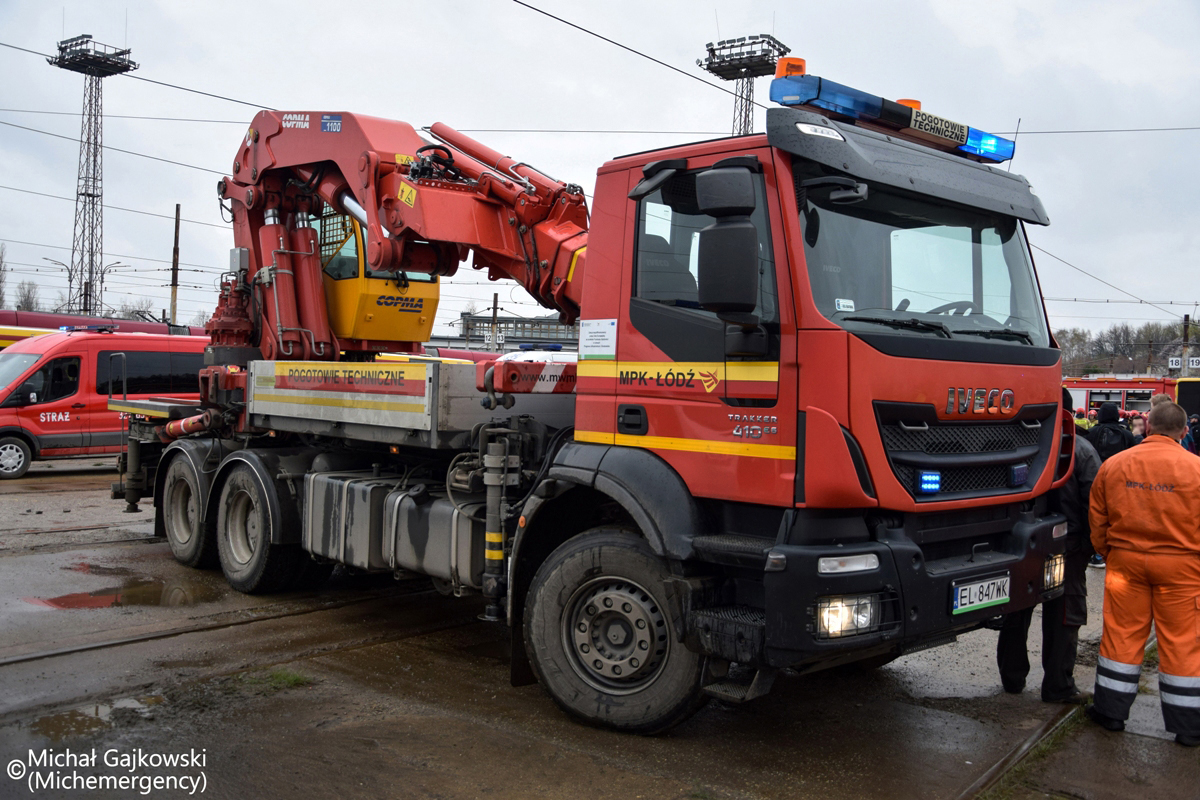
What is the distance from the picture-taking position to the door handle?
188 inches

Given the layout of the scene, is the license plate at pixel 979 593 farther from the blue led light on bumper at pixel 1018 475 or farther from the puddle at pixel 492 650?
the puddle at pixel 492 650

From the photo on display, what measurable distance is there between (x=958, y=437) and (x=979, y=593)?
72cm

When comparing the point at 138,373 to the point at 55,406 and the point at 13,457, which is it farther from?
the point at 13,457

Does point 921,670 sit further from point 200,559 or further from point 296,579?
point 200,559

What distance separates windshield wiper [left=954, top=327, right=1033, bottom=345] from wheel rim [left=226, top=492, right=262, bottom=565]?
5.81 metres

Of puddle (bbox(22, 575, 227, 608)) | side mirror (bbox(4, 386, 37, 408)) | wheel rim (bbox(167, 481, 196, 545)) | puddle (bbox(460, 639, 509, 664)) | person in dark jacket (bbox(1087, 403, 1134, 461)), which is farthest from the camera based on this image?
side mirror (bbox(4, 386, 37, 408))

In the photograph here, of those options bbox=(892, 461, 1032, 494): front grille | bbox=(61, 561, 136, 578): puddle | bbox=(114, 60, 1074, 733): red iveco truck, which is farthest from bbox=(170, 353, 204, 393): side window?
bbox=(892, 461, 1032, 494): front grille

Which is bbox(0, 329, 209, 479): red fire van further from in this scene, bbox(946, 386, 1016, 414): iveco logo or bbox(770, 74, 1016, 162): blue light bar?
bbox(946, 386, 1016, 414): iveco logo

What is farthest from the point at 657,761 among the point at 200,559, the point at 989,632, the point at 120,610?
the point at 200,559

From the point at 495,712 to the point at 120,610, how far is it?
3.58m

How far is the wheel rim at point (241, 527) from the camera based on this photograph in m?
7.99

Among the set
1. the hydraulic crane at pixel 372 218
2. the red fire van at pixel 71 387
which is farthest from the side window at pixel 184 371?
the hydraulic crane at pixel 372 218

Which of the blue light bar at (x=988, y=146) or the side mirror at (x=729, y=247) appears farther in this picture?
the blue light bar at (x=988, y=146)

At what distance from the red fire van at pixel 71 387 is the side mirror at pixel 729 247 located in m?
13.7
